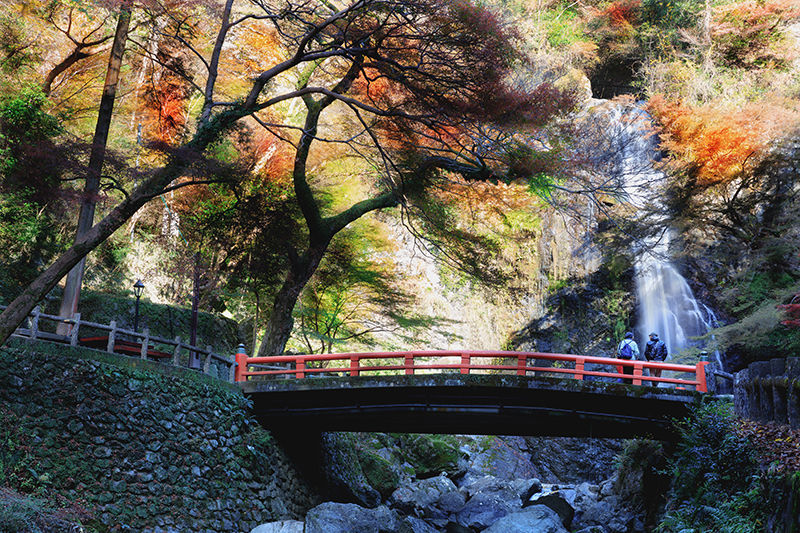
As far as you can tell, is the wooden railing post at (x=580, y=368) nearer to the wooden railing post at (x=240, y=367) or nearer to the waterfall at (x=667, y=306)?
the wooden railing post at (x=240, y=367)

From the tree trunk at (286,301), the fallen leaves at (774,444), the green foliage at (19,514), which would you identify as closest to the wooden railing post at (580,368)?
the fallen leaves at (774,444)

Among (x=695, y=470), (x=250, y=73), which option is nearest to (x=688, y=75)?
(x=250, y=73)

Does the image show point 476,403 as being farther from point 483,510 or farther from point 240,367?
point 240,367

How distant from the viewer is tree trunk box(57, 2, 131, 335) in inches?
472

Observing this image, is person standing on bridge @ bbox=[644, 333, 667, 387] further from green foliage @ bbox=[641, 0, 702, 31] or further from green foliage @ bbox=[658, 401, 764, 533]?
green foliage @ bbox=[641, 0, 702, 31]

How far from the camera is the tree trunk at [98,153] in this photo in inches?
472

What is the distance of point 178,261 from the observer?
18.8 m

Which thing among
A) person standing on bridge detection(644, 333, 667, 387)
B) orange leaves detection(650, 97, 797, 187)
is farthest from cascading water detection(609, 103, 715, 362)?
person standing on bridge detection(644, 333, 667, 387)

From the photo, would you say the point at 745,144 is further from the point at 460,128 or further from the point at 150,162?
the point at 150,162

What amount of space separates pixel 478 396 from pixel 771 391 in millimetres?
5832

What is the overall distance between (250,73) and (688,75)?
693 inches

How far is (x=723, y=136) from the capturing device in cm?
1900

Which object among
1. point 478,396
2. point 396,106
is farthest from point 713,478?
point 396,106

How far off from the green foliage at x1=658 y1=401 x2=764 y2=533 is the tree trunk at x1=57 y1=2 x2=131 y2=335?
11.6 metres
